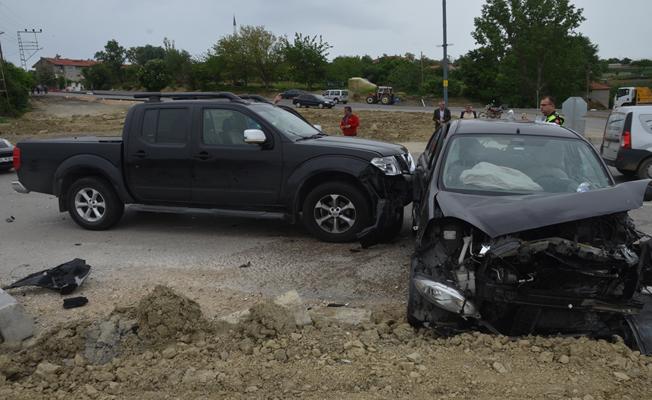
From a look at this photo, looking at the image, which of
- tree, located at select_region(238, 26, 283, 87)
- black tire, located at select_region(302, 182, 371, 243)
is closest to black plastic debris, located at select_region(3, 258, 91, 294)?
black tire, located at select_region(302, 182, 371, 243)

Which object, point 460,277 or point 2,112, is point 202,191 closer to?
point 460,277

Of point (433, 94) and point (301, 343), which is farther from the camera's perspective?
point (433, 94)

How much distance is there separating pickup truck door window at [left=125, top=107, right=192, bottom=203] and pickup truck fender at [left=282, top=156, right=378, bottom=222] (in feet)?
4.71

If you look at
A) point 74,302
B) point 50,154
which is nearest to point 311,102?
point 50,154

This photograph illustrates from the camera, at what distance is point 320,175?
23.6 ft

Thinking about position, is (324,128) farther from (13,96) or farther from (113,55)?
(113,55)

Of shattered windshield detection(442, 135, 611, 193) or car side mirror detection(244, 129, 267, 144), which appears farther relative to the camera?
car side mirror detection(244, 129, 267, 144)

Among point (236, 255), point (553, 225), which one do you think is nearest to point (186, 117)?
point (236, 255)

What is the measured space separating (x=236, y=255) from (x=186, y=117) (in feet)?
6.79

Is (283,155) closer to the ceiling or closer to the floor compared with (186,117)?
closer to the floor

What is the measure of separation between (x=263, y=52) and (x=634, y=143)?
7404 cm

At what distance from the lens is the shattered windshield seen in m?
5.21

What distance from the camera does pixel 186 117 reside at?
25.3 ft

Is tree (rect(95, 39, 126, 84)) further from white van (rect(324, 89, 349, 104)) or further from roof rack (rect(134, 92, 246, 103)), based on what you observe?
roof rack (rect(134, 92, 246, 103))
